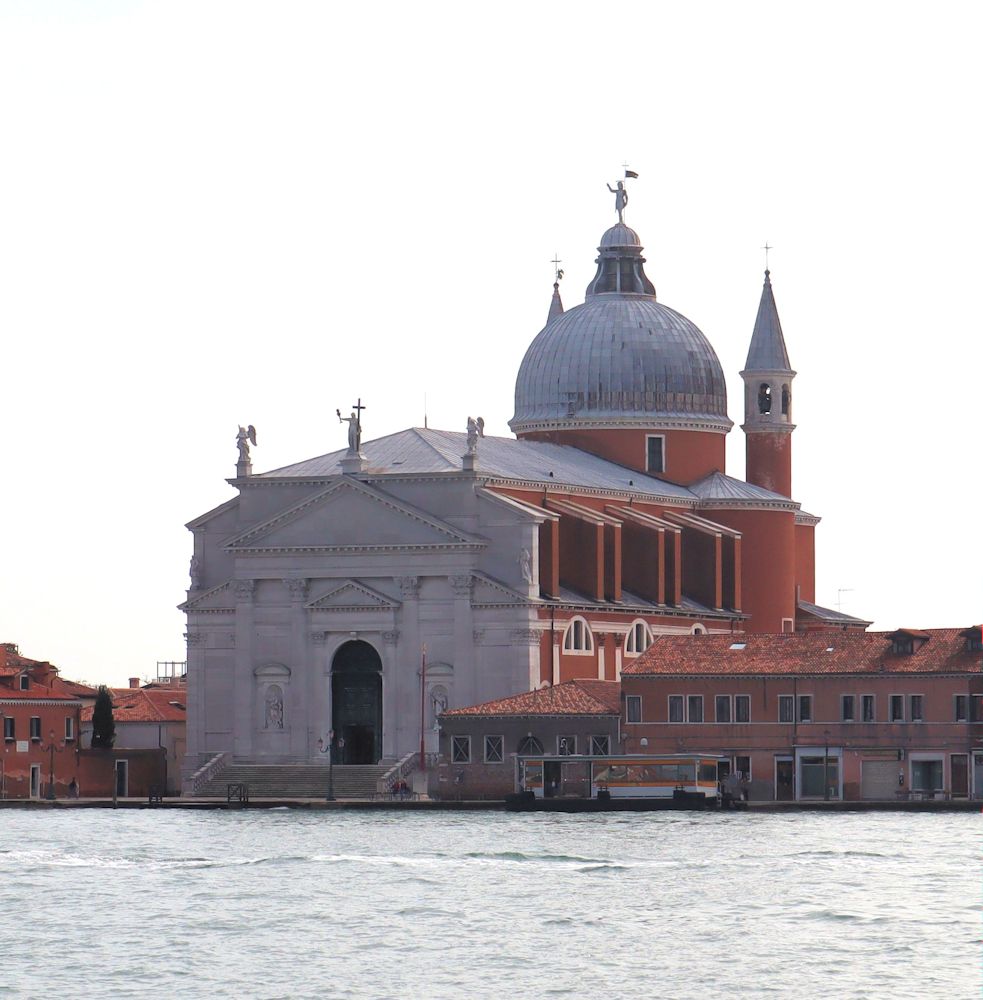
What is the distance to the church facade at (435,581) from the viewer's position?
85625 millimetres

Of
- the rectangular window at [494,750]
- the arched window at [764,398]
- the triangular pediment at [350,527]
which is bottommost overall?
the rectangular window at [494,750]

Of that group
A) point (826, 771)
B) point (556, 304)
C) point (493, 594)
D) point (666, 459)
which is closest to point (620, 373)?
point (666, 459)

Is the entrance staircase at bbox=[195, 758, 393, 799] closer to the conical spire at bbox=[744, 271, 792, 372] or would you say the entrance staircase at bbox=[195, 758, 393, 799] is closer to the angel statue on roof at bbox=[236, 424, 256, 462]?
the angel statue on roof at bbox=[236, 424, 256, 462]

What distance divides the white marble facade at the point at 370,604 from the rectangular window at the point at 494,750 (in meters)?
4.93

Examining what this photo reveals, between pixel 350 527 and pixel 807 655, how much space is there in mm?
14573

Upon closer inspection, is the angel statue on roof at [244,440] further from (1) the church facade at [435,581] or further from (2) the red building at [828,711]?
(2) the red building at [828,711]

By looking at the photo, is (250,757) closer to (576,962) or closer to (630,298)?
(630,298)

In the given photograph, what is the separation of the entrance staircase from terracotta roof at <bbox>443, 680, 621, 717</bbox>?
396 centimetres

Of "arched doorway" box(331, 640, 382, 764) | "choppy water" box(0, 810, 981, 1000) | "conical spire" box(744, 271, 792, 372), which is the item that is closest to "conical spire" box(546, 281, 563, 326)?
"conical spire" box(744, 271, 792, 372)

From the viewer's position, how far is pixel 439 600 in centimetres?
8612

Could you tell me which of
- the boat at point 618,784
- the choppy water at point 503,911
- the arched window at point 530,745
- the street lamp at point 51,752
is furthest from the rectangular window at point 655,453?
the choppy water at point 503,911

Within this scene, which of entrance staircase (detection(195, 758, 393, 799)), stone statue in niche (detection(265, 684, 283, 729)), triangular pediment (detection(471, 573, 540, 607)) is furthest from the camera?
stone statue in niche (detection(265, 684, 283, 729))

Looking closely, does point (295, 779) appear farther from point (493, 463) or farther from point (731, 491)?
point (731, 491)

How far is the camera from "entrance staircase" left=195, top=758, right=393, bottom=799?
275ft
